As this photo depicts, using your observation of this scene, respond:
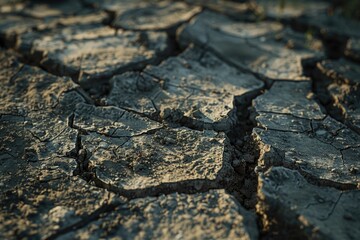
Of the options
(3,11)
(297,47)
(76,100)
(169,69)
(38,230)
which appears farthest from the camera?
(3,11)

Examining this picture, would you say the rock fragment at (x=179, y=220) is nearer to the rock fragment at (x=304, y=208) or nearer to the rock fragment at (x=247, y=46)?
the rock fragment at (x=304, y=208)

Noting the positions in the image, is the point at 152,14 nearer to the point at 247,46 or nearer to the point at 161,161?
the point at 247,46

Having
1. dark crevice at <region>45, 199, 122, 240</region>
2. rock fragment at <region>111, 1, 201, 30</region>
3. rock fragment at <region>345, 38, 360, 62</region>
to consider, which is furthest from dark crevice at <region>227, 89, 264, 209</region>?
rock fragment at <region>111, 1, 201, 30</region>

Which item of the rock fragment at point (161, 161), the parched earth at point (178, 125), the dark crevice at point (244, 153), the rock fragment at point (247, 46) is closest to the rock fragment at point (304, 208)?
the parched earth at point (178, 125)

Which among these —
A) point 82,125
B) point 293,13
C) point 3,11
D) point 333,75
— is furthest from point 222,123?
point 3,11

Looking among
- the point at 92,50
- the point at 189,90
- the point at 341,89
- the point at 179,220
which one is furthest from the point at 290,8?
the point at 179,220

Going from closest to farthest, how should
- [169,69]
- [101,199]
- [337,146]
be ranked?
[101,199] < [337,146] < [169,69]

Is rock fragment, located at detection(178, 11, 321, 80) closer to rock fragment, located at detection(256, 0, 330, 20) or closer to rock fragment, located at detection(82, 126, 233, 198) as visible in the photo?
rock fragment, located at detection(256, 0, 330, 20)

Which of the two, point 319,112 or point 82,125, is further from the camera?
point 319,112

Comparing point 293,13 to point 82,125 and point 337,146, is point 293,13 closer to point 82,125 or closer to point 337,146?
point 337,146
